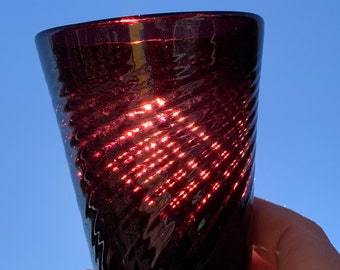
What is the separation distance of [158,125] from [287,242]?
31 cm

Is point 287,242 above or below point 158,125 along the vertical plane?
below

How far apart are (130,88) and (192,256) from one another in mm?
179

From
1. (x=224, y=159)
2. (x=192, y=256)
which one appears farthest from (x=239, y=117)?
(x=192, y=256)

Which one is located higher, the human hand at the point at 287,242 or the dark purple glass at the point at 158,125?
the dark purple glass at the point at 158,125

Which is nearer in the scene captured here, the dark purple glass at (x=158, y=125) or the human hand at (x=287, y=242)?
the dark purple glass at (x=158, y=125)

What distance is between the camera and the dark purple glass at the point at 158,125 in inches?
18.6

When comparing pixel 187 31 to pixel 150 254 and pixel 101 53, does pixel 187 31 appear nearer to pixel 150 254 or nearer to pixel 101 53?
pixel 101 53

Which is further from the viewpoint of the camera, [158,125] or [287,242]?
[287,242]

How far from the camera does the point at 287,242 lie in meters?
0.71

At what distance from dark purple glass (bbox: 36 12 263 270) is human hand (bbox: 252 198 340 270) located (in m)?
0.13

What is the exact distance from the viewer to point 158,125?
1.63 feet

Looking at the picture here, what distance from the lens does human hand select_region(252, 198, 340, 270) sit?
0.63 metres

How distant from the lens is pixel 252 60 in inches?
21.3

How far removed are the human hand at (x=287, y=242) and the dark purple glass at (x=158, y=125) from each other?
0.44 ft
